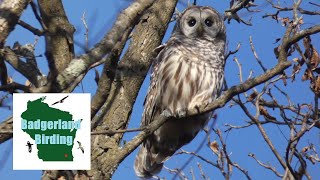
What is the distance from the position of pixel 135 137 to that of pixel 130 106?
28.0 inches

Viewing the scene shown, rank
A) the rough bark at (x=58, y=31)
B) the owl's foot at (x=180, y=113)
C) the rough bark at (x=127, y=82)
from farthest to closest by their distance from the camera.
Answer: the owl's foot at (x=180, y=113) < the rough bark at (x=58, y=31) < the rough bark at (x=127, y=82)

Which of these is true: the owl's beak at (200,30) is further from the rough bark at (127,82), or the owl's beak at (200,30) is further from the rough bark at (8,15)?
the rough bark at (8,15)

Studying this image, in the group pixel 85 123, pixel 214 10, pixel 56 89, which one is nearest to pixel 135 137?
Answer: pixel 85 123

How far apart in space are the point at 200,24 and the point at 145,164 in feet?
4.70

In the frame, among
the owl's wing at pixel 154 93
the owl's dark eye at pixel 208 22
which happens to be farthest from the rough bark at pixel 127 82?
the owl's dark eye at pixel 208 22

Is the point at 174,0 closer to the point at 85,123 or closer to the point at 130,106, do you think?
the point at 130,106

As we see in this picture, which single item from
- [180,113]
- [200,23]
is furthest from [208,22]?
[180,113]

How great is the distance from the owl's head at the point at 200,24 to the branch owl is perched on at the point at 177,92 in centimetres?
23

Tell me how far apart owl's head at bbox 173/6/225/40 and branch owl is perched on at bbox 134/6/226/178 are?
23 centimetres

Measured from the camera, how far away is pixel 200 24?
5.30m

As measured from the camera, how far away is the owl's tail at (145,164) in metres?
4.69

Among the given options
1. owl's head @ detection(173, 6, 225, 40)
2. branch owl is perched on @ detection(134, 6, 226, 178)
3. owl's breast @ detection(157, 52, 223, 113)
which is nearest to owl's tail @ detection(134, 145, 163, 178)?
branch owl is perched on @ detection(134, 6, 226, 178)

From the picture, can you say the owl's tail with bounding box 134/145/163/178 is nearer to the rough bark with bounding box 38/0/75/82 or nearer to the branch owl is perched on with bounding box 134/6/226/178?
the branch owl is perched on with bounding box 134/6/226/178

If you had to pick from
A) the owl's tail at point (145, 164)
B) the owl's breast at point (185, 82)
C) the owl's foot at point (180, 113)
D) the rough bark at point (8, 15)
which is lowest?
the owl's tail at point (145, 164)
